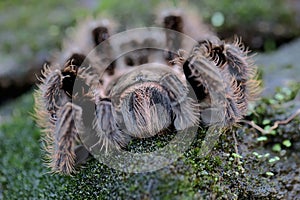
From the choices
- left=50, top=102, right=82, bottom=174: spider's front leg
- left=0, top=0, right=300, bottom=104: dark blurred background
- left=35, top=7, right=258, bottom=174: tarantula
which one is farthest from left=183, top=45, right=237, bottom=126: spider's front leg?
left=0, top=0, right=300, bottom=104: dark blurred background

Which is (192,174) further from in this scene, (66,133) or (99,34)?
(99,34)

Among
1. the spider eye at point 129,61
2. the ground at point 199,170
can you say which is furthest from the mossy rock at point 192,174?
the spider eye at point 129,61

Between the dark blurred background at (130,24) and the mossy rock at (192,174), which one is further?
the dark blurred background at (130,24)

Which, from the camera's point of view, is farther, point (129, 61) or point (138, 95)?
point (129, 61)

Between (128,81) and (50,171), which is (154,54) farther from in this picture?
(50,171)

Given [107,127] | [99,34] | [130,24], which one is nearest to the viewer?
[107,127]

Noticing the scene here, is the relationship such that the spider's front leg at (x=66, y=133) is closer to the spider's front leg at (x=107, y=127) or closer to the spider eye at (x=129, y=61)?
the spider's front leg at (x=107, y=127)

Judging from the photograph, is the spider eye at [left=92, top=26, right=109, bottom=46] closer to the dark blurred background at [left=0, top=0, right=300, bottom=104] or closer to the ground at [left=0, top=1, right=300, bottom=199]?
the ground at [left=0, top=1, right=300, bottom=199]

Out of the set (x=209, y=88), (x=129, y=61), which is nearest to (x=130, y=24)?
(x=129, y=61)

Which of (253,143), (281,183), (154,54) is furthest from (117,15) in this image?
(281,183)
